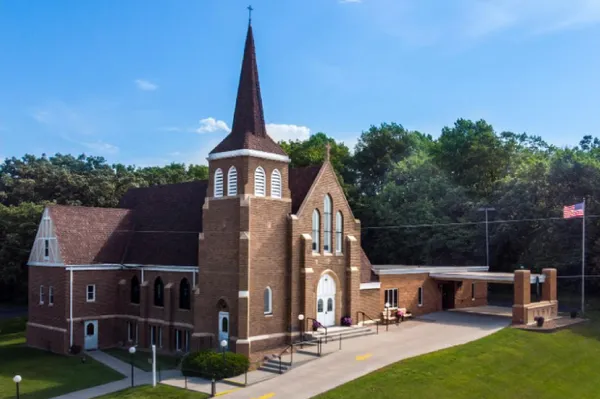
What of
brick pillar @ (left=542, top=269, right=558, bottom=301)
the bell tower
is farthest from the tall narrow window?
Answer: brick pillar @ (left=542, top=269, right=558, bottom=301)

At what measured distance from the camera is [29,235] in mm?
48875

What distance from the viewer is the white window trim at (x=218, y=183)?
27500mm

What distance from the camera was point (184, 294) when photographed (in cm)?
3086

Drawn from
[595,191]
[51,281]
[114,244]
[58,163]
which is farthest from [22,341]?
[58,163]

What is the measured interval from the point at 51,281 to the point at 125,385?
1165 cm

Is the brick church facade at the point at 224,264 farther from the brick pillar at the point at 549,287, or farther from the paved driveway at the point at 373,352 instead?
the brick pillar at the point at 549,287

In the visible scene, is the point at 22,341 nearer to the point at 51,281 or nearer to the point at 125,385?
the point at 51,281

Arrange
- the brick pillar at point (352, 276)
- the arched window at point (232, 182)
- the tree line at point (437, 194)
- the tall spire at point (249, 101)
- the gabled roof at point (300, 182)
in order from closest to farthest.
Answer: the arched window at point (232, 182), the tall spire at point (249, 101), the gabled roof at point (300, 182), the brick pillar at point (352, 276), the tree line at point (437, 194)

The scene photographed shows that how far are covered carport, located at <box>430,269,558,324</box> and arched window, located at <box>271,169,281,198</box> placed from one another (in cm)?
1381

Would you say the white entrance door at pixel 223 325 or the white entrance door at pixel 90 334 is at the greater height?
the white entrance door at pixel 223 325

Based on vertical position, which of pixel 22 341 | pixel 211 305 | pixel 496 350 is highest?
pixel 211 305

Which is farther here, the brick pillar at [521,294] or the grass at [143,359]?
the brick pillar at [521,294]

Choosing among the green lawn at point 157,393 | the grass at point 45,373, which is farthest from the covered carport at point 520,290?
the grass at point 45,373

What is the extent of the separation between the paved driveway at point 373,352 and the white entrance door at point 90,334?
1440 cm
